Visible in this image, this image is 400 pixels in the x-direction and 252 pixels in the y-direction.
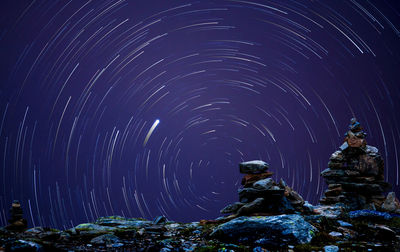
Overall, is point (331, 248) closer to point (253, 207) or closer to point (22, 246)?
point (253, 207)

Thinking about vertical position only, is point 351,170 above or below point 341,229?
above

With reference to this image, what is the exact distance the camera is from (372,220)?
12.0 m

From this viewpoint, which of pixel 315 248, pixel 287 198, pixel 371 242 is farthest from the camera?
→ pixel 287 198

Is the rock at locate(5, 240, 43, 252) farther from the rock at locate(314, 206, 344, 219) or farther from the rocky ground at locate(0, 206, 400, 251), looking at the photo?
the rock at locate(314, 206, 344, 219)

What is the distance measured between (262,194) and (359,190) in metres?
13.6

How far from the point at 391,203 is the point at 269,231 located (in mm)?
16412

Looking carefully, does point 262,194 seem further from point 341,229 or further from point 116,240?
point 116,240

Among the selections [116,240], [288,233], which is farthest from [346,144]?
[116,240]

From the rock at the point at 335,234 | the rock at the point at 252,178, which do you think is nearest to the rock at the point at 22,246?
the rock at the point at 335,234

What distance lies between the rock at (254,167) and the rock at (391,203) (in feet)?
40.0

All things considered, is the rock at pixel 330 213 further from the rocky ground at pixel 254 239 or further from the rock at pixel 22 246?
the rock at pixel 22 246

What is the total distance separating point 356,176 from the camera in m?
20.3

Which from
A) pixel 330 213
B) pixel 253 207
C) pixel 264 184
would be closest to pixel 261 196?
pixel 264 184

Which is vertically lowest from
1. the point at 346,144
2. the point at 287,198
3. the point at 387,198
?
the point at 387,198
